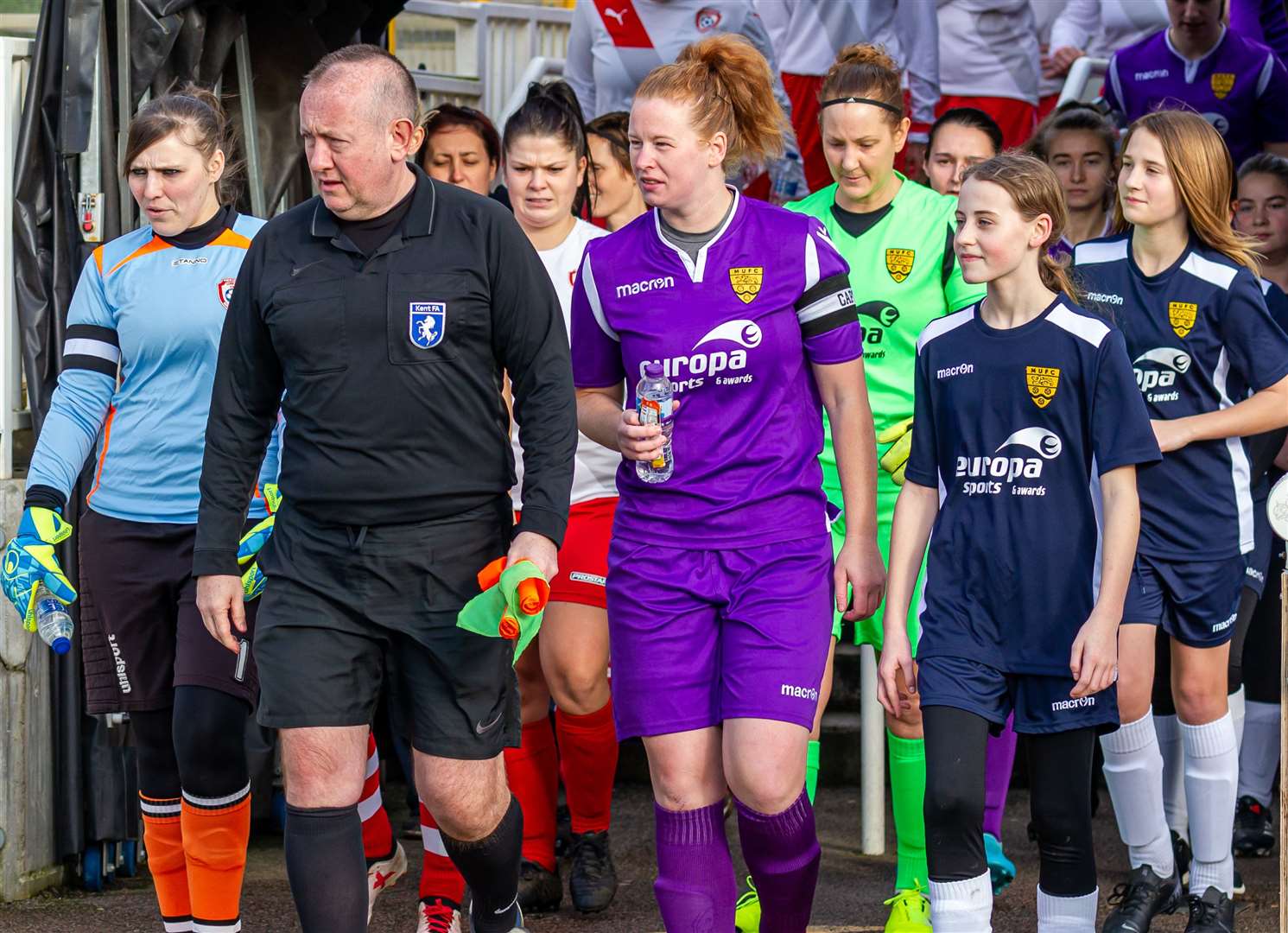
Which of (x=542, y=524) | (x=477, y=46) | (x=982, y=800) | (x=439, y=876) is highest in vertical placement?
(x=477, y=46)

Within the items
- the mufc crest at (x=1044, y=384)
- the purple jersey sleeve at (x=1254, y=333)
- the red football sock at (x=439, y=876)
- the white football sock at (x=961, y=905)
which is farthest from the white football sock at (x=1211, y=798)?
the red football sock at (x=439, y=876)

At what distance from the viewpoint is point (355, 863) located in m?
3.97

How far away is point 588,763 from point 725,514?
159cm

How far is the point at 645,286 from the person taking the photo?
420cm

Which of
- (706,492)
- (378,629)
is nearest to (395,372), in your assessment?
(378,629)

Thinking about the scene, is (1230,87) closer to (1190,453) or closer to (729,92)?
(1190,453)

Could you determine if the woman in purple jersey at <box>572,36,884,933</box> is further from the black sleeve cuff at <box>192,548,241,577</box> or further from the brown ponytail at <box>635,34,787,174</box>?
the black sleeve cuff at <box>192,548,241,577</box>

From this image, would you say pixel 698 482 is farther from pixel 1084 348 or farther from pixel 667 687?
pixel 1084 348

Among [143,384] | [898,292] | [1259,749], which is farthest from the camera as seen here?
[1259,749]

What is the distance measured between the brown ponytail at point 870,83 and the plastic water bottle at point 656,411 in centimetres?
149

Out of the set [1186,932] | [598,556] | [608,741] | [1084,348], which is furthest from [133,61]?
[1186,932]

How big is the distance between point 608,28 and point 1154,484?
407cm

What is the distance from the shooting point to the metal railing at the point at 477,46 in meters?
10.2

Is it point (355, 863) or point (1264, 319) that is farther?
point (1264, 319)
